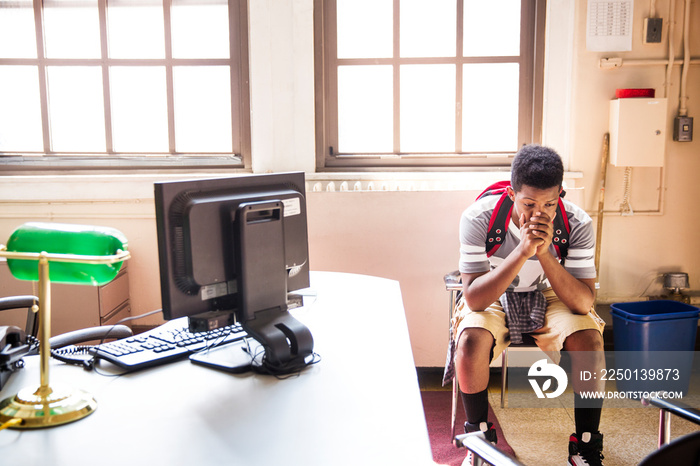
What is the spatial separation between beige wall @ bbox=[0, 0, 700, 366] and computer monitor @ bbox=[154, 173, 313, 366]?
1413 millimetres

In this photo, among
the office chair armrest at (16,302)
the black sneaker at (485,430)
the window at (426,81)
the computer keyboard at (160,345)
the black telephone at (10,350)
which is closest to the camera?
the black telephone at (10,350)

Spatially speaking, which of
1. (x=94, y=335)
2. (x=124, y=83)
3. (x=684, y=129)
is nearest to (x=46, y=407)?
(x=94, y=335)

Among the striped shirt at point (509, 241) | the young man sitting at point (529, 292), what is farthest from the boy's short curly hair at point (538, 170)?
the striped shirt at point (509, 241)

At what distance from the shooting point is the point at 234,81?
129 inches

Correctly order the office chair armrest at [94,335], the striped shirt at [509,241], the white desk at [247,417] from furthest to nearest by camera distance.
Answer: the striped shirt at [509,241], the office chair armrest at [94,335], the white desk at [247,417]

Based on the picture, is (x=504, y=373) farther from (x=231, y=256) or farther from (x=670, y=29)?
(x=670, y=29)

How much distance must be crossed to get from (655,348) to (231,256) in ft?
6.91

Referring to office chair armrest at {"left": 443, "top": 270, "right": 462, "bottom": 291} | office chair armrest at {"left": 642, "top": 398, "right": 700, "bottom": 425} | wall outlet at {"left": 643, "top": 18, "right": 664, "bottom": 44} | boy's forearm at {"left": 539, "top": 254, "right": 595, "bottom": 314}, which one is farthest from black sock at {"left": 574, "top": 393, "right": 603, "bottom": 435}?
wall outlet at {"left": 643, "top": 18, "right": 664, "bottom": 44}

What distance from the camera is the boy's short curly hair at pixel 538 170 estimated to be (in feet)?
7.03

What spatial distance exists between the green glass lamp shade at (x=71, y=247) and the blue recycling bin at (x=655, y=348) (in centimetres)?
233

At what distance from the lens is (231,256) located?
156cm

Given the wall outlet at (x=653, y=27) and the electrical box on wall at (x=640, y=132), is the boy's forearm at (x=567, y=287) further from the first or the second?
the wall outlet at (x=653, y=27)

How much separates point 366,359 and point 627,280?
2.17 m

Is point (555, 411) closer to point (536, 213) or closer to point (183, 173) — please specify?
point (536, 213)
